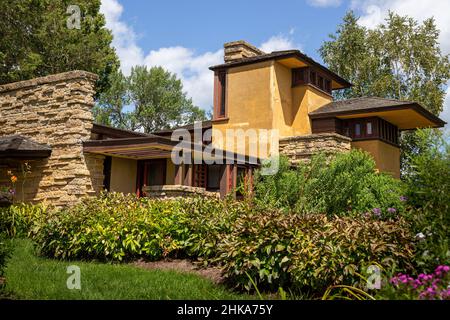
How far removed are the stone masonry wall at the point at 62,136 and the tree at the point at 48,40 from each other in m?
10.2

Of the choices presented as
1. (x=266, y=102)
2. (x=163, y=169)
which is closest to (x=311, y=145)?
(x=266, y=102)

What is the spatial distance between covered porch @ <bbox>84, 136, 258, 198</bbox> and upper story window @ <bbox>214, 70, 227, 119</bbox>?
Result: 3256mm

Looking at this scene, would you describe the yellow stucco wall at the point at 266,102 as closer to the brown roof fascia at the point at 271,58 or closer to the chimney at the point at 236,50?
the brown roof fascia at the point at 271,58

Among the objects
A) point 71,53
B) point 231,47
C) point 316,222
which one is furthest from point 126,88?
point 316,222

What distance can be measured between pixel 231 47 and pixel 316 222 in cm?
1587

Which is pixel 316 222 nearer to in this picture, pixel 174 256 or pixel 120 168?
pixel 174 256

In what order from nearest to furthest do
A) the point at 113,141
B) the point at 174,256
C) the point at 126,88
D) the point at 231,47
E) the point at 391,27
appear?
the point at 174,256 → the point at 113,141 → the point at 231,47 → the point at 391,27 → the point at 126,88

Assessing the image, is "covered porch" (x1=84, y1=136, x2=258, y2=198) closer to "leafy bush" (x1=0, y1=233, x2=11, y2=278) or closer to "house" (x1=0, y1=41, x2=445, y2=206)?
"house" (x1=0, y1=41, x2=445, y2=206)

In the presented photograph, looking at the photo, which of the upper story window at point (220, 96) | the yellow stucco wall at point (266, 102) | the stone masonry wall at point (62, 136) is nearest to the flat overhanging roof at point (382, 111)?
the yellow stucco wall at point (266, 102)

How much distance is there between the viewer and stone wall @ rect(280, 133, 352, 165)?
17.8m

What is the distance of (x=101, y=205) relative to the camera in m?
10.1

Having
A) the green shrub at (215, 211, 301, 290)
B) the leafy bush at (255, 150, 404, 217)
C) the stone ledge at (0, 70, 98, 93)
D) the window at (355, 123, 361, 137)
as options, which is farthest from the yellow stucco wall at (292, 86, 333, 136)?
the green shrub at (215, 211, 301, 290)

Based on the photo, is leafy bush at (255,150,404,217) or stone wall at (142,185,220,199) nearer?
leafy bush at (255,150,404,217)

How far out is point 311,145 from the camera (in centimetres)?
1819
